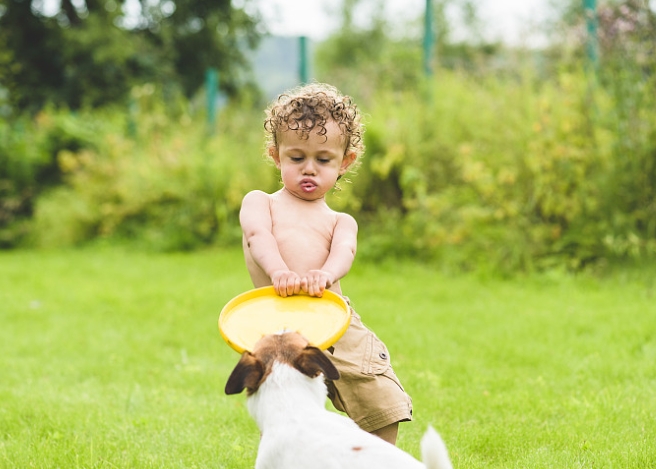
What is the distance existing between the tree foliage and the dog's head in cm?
1920

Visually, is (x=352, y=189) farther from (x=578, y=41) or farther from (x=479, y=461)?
(x=479, y=461)

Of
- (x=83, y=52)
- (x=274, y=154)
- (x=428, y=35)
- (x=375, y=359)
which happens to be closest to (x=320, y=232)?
(x=274, y=154)

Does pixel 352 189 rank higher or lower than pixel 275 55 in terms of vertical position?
lower

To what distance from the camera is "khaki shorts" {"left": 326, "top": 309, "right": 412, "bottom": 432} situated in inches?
115

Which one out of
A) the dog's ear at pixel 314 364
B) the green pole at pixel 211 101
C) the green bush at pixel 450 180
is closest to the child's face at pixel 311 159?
the dog's ear at pixel 314 364

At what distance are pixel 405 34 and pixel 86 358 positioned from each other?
43466 mm

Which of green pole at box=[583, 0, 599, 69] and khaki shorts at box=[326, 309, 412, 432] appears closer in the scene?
khaki shorts at box=[326, 309, 412, 432]

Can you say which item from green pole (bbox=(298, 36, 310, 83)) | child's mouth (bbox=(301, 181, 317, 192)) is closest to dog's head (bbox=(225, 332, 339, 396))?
child's mouth (bbox=(301, 181, 317, 192))

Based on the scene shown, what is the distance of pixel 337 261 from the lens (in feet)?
9.59

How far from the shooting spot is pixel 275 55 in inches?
561

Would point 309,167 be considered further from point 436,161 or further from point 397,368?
point 436,161

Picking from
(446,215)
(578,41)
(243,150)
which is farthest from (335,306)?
(243,150)

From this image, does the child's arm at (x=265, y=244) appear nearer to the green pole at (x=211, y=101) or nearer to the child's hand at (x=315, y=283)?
the child's hand at (x=315, y=283)

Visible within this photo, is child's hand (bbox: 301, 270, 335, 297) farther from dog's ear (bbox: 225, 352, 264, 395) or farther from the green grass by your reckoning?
the green grass
